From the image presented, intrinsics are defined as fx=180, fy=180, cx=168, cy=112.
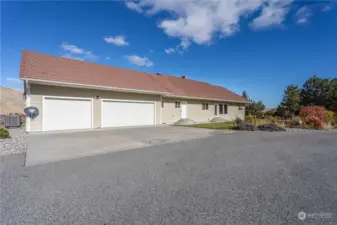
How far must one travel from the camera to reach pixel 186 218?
2242mm

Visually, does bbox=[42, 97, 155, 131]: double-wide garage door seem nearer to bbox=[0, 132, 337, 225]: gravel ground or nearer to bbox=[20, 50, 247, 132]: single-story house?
bbox=[20, 50, 247, 132]: single-story house

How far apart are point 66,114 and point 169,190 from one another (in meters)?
10.2

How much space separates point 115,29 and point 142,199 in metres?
13.7

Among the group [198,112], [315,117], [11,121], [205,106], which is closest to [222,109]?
[205,106]

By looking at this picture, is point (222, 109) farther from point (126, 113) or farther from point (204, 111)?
point (126, 113)

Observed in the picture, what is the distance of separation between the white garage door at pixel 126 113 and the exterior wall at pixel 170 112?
1.60 meters

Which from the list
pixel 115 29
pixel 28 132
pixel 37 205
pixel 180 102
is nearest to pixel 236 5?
pixel 115 29

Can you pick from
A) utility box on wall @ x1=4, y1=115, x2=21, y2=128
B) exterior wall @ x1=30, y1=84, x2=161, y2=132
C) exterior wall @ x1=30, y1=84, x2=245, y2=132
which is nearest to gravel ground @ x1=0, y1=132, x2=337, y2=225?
exterior wall @ x1=30, y1=84, x2=161, y2=132

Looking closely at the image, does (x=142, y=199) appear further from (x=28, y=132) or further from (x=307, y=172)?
(x=28, y=132)

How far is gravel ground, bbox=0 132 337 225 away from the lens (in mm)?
2295

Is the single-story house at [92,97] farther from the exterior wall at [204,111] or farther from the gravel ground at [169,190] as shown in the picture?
the gravel ground at [169,190]

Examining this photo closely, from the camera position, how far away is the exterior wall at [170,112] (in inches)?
660

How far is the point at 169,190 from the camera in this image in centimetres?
309

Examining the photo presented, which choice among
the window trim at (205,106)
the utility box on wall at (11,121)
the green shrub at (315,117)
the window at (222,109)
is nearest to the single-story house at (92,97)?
the window trim at (205,106)
